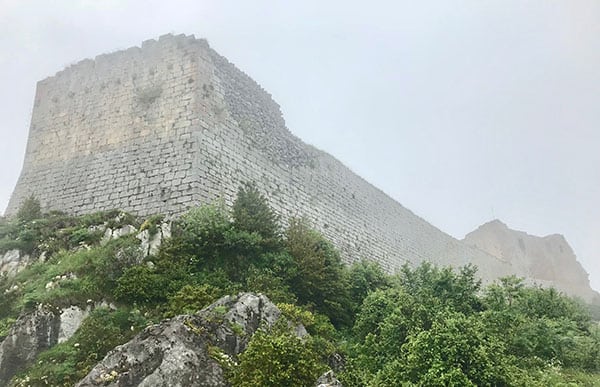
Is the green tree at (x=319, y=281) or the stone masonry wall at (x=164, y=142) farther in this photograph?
the stone masonry wall at (x=164, y=142)

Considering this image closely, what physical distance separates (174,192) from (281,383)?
29.7 feet

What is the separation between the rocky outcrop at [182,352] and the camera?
8.89 metres

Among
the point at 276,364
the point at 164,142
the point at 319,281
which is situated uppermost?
the point at 164,142

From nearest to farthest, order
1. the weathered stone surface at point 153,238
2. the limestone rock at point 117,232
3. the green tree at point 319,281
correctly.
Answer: the weathered stone surface at point 153,238 < the green tree at point 319,281 < the limestone rock at point 117,232

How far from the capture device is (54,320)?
11.5 metres

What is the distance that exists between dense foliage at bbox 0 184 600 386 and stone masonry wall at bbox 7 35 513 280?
5.56ft

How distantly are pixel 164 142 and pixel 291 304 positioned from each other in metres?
7.98

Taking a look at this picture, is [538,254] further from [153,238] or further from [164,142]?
[153,238]

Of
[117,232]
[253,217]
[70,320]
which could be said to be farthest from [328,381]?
[117,232]

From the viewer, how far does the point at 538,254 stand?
55750mm

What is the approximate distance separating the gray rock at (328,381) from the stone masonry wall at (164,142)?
330 inches

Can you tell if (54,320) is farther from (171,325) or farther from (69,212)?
(69,212)

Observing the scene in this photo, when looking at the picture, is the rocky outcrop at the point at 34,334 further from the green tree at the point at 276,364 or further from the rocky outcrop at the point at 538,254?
the rocky outcrop at the point at 538,254

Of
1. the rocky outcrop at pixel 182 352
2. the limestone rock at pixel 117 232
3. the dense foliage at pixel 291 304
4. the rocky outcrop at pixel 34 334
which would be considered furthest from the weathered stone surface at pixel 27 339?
the limestone rock at pixel 117 232
